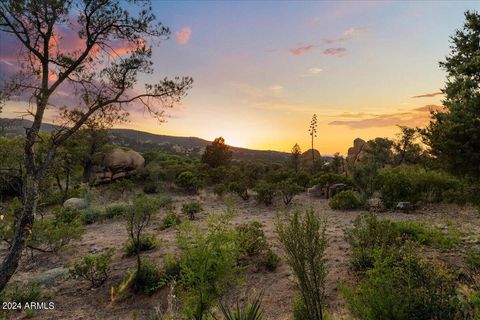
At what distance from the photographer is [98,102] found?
381 inches

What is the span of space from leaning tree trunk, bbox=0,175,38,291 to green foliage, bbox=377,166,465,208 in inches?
657

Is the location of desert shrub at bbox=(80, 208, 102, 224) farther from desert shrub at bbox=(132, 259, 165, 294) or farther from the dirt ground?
desert shrub at bbox=(132, 259, 165, 294)

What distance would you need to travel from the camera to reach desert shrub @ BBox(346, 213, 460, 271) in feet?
29.4

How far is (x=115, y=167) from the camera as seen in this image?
29516 mm

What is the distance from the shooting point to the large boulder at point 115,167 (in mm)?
28797

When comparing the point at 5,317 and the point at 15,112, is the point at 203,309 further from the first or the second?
the point at 15,112

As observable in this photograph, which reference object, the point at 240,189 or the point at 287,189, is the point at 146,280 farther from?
the point at 240,189

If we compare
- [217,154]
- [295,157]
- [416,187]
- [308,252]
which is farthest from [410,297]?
[295,157]

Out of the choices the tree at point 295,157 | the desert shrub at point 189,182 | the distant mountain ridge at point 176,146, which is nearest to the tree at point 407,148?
the tree at point 295,157

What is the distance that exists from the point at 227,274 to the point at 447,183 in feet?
59.0

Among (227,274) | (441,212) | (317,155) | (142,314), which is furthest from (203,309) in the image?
(317,155)

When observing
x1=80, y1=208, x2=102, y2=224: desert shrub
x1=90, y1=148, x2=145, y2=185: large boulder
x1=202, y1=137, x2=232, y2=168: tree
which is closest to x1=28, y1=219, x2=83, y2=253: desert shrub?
x1=80, y1=208, x2=102, y2=224: desert shrub

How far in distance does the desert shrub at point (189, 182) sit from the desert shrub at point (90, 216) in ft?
29.2

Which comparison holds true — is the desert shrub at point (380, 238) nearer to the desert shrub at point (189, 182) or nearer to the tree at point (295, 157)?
the desert shrub at point (189, 182)
